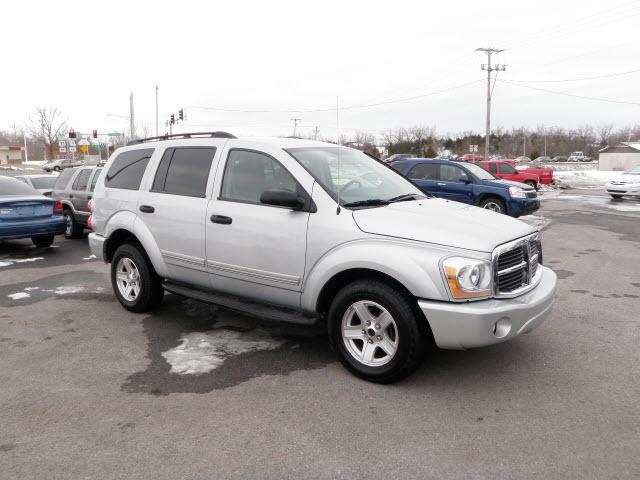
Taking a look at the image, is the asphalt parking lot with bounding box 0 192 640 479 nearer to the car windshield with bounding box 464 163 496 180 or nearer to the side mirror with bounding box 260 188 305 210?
the side mirror with bounding box 260 188 305 210

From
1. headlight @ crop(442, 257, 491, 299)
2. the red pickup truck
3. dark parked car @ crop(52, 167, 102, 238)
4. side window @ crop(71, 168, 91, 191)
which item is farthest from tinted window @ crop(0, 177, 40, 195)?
the red pickup truck

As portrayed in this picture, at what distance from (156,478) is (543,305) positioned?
295cm

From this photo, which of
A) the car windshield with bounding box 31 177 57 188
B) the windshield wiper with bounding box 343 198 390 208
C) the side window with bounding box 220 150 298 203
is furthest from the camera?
the car windshield with bounding box 31 177 57 188

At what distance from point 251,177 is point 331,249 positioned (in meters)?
1.16

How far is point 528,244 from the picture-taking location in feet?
13.8

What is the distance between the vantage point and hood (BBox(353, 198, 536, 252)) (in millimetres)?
3758

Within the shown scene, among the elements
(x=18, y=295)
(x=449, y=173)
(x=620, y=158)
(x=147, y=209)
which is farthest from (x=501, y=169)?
(x=620, y=158)

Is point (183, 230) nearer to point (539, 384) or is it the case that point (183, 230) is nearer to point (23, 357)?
point (23, 357)

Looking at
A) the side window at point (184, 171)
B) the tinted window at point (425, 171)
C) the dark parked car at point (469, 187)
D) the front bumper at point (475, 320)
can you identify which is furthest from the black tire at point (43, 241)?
the front bumper at point (475, 320)

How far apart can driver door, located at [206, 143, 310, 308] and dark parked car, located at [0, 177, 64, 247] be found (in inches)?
260

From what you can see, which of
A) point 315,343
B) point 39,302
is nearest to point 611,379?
point 315,343

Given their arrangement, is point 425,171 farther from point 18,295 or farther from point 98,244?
point 18,295

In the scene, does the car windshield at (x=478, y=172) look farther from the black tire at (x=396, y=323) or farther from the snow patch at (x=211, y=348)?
the black tire at (x=396, y=323)

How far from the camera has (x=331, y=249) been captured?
412 centimetres
